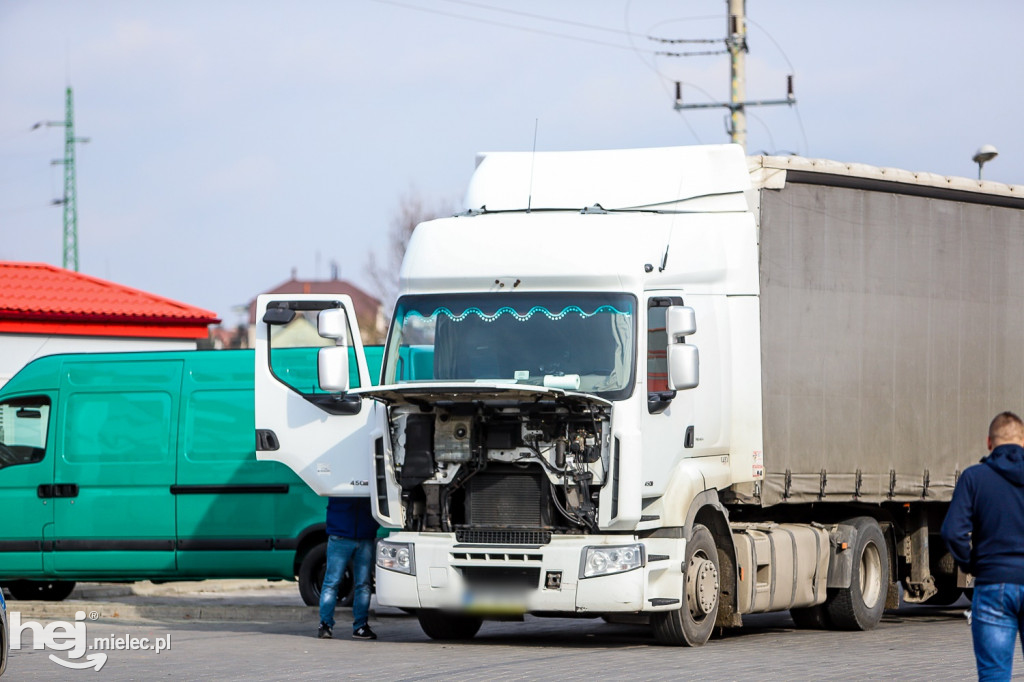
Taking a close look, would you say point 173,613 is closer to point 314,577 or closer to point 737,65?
point 314,577

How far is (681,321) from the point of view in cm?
1191

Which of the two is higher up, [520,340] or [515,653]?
[520,340]

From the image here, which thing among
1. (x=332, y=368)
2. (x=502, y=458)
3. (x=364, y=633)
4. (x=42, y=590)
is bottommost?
(x=42, y=590)

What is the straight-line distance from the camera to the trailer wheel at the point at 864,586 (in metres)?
15.0

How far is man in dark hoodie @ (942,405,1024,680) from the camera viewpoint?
7.84m

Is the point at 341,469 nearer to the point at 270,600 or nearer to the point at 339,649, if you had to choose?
the point at 339,649

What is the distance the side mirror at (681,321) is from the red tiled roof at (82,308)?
13.6 m

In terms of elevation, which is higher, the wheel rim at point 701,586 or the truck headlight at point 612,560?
the truck headlight at point 612,560

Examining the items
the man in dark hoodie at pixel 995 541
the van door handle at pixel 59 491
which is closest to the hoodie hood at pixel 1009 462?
the man in dark hoodie at pixel 995 541

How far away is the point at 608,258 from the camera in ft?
40.8

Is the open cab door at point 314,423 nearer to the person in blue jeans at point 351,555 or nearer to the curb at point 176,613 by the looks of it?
the person in blue jeans at point 351,555

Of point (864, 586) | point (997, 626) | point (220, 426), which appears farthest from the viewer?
point (220, 426)

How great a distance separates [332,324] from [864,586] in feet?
20.7

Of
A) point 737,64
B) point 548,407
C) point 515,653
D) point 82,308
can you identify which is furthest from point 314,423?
point 737,64
